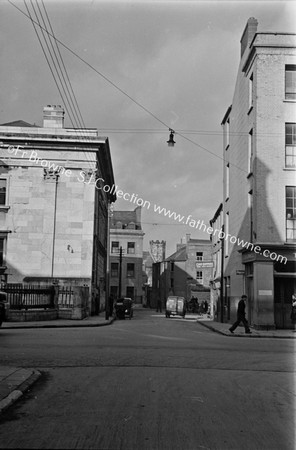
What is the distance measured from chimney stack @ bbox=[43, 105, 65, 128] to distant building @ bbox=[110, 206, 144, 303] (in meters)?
41.5

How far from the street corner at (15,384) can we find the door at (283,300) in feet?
57.1

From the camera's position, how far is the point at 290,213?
81.1 ft

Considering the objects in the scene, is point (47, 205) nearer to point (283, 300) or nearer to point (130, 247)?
point (283, 300)

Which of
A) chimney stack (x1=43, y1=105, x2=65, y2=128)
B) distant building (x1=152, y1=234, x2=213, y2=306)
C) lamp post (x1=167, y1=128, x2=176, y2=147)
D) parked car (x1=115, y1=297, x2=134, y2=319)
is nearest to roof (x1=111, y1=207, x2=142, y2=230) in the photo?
distant building (x1=152, y1=234, x2=213, y2=306)

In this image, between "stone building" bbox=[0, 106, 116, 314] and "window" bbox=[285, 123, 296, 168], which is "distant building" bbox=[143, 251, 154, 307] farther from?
"window" bbox=[285, 123, 296, 168]

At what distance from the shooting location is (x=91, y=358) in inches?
461

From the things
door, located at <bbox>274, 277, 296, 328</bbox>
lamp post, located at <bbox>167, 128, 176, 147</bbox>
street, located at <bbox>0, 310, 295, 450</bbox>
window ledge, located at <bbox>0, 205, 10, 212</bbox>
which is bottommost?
street, located at <bbox>0, 310, 295, 450</bbox>

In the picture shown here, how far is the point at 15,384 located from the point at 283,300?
19.1 m

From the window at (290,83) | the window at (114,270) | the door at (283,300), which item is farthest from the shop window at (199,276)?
the window at (290,83)

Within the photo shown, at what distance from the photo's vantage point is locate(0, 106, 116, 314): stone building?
3331cm

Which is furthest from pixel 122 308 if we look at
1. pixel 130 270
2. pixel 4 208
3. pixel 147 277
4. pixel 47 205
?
pixel 147 277

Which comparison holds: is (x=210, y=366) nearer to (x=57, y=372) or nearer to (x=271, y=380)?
(x=271, y=380)

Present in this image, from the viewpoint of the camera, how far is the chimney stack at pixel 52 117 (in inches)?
1431

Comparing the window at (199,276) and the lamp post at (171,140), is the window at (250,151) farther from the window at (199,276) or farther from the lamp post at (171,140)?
the window at (199,276)
